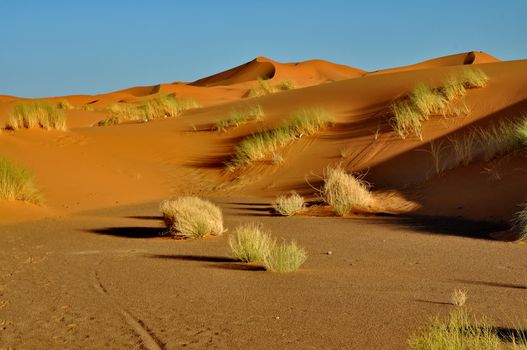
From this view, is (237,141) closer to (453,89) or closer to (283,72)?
(453,89)

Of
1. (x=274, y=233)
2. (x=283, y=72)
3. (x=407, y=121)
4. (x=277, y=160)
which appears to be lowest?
(x=274, y=233)

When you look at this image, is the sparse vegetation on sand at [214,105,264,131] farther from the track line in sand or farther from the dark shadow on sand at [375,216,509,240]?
the track line in sand

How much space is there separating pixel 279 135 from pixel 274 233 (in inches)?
479

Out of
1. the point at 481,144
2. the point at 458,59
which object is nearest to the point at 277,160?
the point at 481,144

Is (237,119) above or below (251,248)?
above

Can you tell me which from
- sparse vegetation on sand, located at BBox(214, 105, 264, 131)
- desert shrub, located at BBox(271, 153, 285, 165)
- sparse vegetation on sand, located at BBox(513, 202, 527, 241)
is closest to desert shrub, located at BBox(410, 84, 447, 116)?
desert shrub, located at BBox(271, 153, 285, 165)

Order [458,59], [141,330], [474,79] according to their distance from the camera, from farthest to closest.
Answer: [458,59]
[474,79]
[141,330]

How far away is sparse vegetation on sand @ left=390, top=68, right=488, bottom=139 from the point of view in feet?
71.8

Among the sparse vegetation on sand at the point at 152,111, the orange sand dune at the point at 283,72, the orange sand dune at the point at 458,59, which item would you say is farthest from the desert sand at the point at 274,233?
the orange sand dune at the point at 283,72

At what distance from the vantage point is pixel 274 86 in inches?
1955

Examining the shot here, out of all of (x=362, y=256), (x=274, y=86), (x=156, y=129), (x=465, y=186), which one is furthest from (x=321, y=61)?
(x=362, y=256)

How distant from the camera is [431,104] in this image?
73.7 ft

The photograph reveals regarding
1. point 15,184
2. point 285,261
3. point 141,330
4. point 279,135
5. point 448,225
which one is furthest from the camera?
point 279,135

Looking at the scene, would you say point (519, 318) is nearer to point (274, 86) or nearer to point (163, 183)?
point (163, 183)
